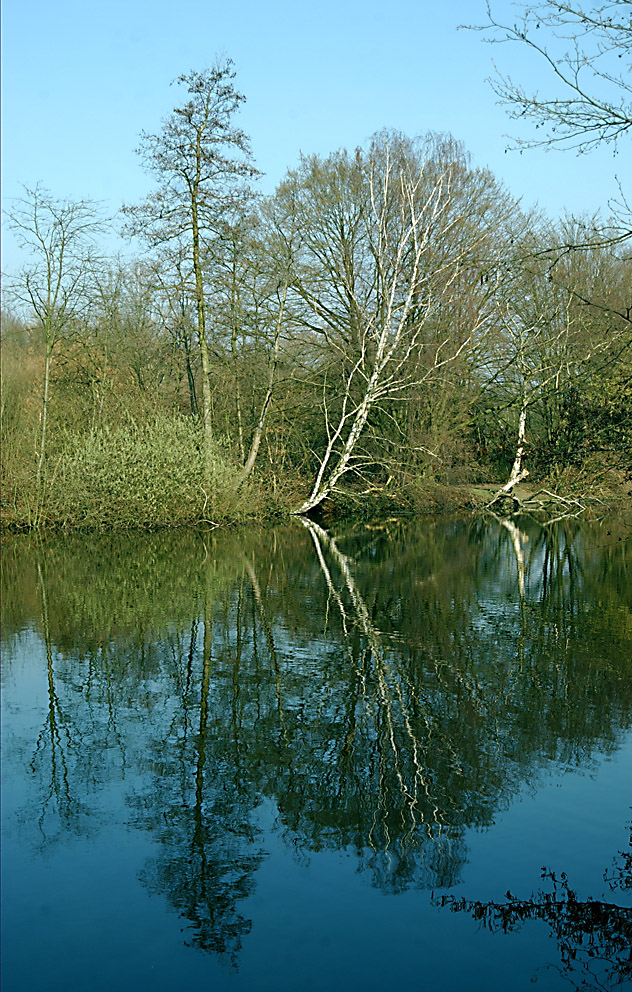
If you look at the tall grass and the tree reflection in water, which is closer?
the tree reflection in water

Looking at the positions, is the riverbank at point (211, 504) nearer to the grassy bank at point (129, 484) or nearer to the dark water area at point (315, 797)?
the grassy bank at point (129, 484)

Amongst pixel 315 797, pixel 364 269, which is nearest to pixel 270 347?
pixel 364 269

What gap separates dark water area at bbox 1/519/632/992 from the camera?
451 centimetres

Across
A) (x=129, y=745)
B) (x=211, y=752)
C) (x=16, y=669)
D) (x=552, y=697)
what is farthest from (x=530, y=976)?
(x=16, y=669)

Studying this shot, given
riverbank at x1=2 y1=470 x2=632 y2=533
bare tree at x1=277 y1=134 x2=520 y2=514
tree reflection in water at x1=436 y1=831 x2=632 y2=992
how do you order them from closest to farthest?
tree reflection in water at x1=436 y1=831 x2=632 y2=992 < riverbank at x1=2 y1=470 x2=632 y2=533 < bare tree at x1=277 y1=134 x2=520 y2=514

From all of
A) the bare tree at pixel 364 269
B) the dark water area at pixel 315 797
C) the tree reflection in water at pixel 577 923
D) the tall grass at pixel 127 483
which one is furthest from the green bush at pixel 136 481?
the tree reflection in water at pixel 577 923

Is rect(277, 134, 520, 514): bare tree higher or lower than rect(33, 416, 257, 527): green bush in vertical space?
higher

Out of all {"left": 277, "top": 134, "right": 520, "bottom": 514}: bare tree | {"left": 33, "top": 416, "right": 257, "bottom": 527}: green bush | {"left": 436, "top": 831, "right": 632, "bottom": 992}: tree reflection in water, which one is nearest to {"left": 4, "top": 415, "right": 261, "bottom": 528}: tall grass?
{"left": 33, "top": 416, "right": 257, "bottom": 527}: green bush

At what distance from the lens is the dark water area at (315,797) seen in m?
4.51

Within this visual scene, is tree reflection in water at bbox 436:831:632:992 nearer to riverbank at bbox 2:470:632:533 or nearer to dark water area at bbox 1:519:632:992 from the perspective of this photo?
dark water area at bbox 1:519:632:992

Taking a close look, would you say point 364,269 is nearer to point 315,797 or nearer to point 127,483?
point 127,483

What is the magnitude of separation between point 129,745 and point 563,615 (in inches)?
288

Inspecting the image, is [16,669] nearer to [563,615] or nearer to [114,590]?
[114,590]

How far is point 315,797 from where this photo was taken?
6238mm
